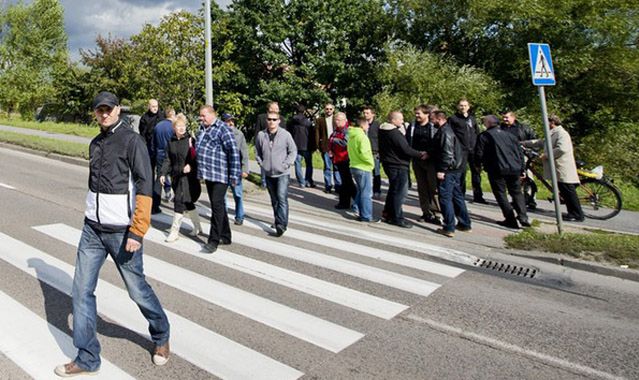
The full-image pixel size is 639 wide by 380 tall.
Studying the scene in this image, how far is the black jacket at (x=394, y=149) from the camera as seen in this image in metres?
7.13

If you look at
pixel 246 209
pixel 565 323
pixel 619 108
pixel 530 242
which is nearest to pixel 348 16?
pixel 619 108

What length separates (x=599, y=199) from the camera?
8.44 meters

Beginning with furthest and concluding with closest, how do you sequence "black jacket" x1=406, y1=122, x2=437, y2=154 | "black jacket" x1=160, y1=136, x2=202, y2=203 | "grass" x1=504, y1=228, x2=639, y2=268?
"black jacket" x1=406, y1=122, x2=437, y2=154, "black jacket" x1=160, y1=136, x2=202, y2=203, "grass" x1=504, y1=228, x2=639, y2=268

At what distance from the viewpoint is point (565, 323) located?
3.94 meters

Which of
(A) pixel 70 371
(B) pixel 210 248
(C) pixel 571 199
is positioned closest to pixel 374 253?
(B) pixel 210 248

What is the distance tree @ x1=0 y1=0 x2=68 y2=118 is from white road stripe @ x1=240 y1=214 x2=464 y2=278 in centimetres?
3858

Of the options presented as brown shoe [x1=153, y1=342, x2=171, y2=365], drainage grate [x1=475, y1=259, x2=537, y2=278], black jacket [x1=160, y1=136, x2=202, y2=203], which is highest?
black jacket [x1=160, y1=136, x2=202, y2=203]

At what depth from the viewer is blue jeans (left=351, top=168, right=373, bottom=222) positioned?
7.48m

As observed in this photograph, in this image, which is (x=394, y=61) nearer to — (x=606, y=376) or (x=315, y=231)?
(x=315, y=231)

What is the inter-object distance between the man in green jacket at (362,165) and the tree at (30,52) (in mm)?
38156

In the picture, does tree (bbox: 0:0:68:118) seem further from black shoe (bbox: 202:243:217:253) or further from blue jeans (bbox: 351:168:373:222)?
black shoe (bbox: 202:243:217:253)

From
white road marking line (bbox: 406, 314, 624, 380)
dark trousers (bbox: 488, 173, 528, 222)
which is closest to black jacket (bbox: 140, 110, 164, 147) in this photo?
dark trousers (bbox: 488, 173, 528, 222)

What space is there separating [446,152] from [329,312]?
3542 millimetres

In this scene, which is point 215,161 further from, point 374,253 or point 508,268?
point 508,268
